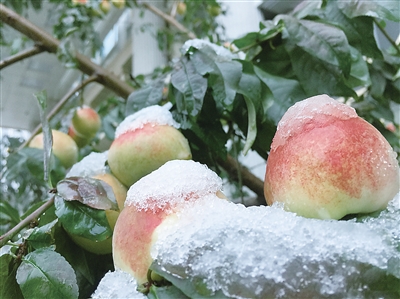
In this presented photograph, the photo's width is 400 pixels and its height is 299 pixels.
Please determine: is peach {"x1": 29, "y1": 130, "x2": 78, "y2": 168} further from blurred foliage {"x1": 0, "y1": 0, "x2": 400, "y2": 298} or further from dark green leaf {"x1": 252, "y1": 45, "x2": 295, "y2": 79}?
dark green leaf {"x1": 252, "y1": 45, "x2": 295, "y2": 79}

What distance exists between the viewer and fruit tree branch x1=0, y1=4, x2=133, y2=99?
23.8 inches

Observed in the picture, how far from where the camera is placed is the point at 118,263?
26cm

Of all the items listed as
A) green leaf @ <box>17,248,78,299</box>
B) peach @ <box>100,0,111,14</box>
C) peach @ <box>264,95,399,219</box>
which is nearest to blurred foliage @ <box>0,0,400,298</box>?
green leaf @ <box>17,248,78,299</box>

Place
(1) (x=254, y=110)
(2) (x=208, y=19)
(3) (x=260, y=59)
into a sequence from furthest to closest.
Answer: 1. (2) (x=208, y=19)
2. (3) (x=260, y=59)
3. (1) (x=254, y=110)

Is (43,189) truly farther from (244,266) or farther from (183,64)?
(244,266)

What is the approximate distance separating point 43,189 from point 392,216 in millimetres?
861


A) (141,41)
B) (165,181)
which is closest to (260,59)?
(165,181)

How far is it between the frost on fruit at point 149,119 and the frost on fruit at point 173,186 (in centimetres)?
12

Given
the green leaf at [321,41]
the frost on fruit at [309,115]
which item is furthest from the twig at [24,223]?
the green leaf at [321,41]

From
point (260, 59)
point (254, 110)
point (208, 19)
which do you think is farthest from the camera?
point (208, 19)

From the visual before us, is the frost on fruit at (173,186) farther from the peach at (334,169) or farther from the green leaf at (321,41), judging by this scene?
the green leaf at (321,41)

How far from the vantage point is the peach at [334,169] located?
234 mm

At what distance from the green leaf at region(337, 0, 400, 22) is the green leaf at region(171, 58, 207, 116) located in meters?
0.19

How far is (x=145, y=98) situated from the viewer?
0.51 m
